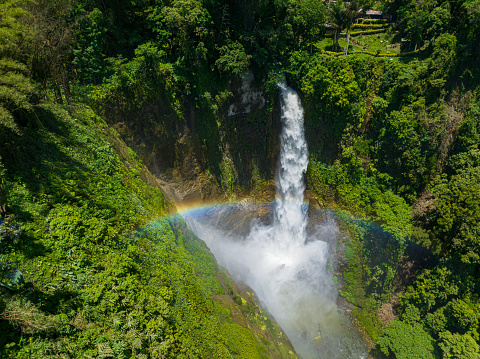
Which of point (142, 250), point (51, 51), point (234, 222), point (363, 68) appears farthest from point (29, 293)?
point (363, 68)

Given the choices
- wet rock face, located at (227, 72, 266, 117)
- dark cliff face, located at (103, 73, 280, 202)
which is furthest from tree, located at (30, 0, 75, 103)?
wet rock face, located at (227, 72, 266, 117)

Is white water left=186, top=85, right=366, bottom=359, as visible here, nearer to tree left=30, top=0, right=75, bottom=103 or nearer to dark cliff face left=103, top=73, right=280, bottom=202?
dark cliff face left=103, top=73, right=280, bottom=202

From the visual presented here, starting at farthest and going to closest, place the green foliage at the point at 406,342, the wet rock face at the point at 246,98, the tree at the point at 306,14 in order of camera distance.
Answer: the wet rock face at the point at 246,98 < the tree at the point at 306,14 < the green foliage at the point at 406,342

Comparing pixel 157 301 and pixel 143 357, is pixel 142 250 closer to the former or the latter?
pixel 157 301

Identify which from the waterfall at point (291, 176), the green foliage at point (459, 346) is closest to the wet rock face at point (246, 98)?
the waterfall at point (291, 176)

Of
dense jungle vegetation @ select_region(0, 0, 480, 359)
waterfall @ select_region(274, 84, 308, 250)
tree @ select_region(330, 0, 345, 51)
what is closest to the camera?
dense jungle vegetation @ select_region(0, 0, 480, 359)

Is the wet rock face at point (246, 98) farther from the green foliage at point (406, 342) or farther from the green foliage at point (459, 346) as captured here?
the green foliage at point (459, 346)
